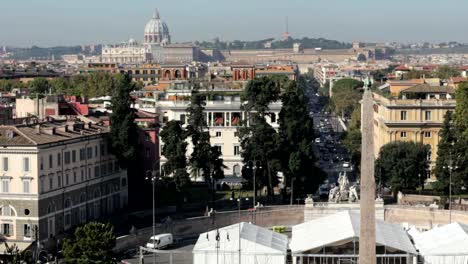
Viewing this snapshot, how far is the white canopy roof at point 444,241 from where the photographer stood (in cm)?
4943

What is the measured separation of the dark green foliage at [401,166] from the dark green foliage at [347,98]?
5874 cm

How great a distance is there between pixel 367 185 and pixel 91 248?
19.5m

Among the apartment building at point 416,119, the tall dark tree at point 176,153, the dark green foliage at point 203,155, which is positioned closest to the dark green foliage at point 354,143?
the apartment building at point 416,119

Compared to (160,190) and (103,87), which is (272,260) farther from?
(103,87)

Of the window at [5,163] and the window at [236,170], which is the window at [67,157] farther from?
the window at [236,170]

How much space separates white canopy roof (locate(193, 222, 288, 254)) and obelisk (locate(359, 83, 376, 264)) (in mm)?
18329

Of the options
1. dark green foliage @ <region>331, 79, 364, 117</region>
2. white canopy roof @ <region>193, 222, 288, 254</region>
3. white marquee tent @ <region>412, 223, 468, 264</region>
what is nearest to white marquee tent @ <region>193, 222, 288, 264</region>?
white canopy roof @ <region>193, 222, 288, 254</region>

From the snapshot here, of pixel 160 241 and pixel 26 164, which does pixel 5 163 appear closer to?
pixel 26 164

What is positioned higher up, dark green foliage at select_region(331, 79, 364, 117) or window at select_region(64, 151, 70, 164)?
window at select_region(64, 151, 70, 164)

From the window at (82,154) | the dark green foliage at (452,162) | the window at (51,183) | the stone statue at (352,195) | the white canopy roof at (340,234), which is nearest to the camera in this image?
the white canopy roof at (340,234)

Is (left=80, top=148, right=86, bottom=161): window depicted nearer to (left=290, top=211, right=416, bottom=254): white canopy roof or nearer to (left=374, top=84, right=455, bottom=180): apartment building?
(left=290, top=211, right=416, bottom=254): white canopy roof

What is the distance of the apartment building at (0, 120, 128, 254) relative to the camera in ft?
194

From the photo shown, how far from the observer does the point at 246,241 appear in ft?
163

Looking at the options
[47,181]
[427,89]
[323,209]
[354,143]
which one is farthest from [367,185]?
[354,143]
